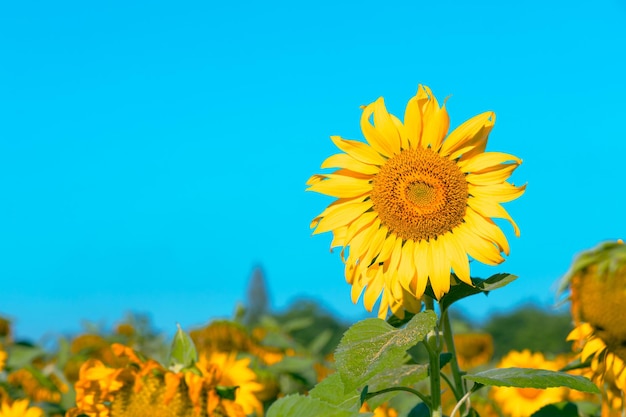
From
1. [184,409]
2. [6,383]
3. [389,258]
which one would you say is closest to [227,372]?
[184,409]

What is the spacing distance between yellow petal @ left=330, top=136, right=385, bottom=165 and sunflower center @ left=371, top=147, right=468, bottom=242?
28 mm

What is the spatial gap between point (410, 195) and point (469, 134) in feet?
0.69

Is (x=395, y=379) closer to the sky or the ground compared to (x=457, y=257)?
closer to the ground

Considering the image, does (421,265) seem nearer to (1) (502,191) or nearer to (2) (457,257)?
(2) (457,257)

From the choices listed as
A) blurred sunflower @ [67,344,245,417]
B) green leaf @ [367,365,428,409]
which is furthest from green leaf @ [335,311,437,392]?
blurred sunflower @ [67,344,245,417]

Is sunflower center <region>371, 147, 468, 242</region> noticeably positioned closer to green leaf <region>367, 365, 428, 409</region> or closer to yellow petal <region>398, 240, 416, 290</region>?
yellow petal <region>398, 240, 416, 290</region>

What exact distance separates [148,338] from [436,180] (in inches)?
200

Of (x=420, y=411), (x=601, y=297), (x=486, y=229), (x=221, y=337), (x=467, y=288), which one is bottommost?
(x=420, y=411)

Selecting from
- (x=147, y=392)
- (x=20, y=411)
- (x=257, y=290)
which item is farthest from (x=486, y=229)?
(x=257, y=290)

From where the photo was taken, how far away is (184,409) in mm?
2432

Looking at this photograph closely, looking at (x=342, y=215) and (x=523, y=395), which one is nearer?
(x=342, y=215)

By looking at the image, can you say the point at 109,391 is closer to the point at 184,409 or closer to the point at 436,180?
the point at 184,409

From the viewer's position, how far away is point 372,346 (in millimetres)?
1957

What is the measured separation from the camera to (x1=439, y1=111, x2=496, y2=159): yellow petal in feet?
7.11
